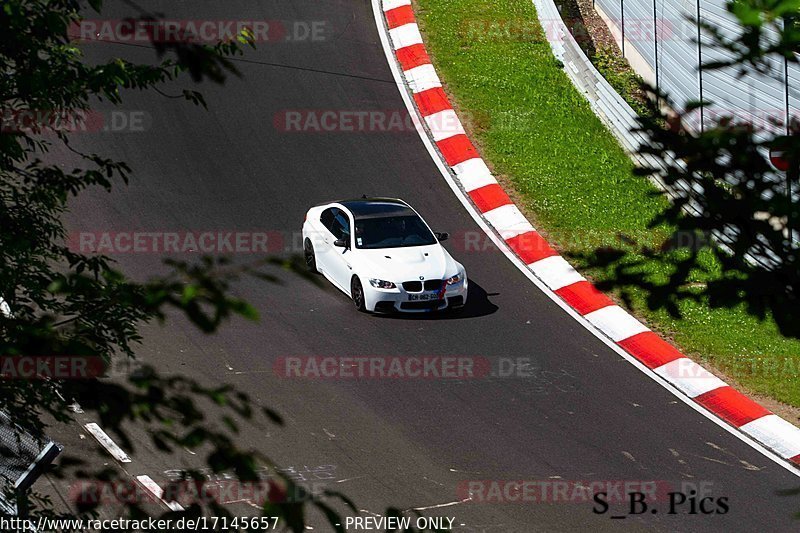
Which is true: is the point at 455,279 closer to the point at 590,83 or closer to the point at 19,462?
the point at 590,83

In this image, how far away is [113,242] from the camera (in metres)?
16.0

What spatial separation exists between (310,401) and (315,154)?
729 cm

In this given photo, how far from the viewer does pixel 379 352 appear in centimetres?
1348

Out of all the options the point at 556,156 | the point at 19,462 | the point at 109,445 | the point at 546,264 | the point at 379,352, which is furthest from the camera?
the point at 556,156

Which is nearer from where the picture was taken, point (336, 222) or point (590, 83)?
point (336, 222)

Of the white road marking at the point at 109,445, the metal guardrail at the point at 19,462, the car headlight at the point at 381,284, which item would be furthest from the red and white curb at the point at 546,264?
the metal guardrail at the point at 19,462

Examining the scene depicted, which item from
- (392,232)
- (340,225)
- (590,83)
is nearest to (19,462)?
(392,232)

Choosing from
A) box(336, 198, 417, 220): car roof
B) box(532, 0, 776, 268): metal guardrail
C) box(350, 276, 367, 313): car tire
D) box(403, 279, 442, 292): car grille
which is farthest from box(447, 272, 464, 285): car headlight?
box(532, 0, 776, 268): metal guardrail

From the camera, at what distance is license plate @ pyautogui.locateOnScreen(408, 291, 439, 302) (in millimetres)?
14359

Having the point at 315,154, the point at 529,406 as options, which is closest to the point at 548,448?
the point at 529,406

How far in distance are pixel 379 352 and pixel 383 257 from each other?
181 centimetres

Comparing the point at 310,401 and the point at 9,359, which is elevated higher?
the point at 9,359

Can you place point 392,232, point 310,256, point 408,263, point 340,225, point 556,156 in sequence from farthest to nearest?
point 556,156 < point 310,256 < point 340,225 < point 392,232 < point 408,263

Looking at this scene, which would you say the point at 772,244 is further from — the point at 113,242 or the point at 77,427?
the point at 113,242
